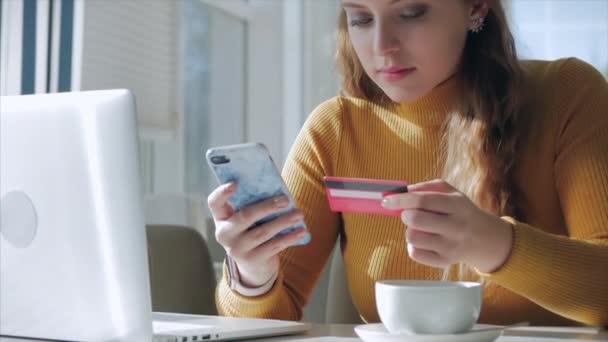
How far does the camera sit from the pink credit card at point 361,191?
3.30 ft

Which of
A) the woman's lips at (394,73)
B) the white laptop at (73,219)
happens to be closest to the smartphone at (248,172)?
the white laptop at (73,219)

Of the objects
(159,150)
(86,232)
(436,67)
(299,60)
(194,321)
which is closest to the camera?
(86,232)

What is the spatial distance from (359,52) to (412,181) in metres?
0.26

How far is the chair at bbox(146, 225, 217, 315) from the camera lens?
5.94 feet

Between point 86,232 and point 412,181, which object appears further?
point 412,181

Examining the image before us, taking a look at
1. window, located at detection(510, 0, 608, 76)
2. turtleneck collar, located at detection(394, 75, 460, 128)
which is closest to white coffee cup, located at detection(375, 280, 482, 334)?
turtleneck collar, located at detection(394, 75, 460, 128)

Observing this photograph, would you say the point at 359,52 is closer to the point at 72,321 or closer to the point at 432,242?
the point at 432,242

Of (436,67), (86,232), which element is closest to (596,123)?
(436,67)

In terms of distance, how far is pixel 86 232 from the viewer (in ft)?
3.03

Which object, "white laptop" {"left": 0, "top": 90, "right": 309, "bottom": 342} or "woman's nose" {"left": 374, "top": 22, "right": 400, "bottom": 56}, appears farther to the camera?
"woman's nose" {"left": 374, "top": 22, "right": 400, "bottom": 56}

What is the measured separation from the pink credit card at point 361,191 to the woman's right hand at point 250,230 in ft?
0.48

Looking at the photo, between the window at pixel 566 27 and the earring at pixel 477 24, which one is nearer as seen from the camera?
the earring at pixel 477 24

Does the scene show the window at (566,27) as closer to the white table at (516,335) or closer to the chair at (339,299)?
the chair at (339,299)

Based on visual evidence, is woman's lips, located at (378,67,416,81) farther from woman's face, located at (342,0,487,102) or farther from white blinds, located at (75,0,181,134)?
white blinds, located at (75,0,181,134)
